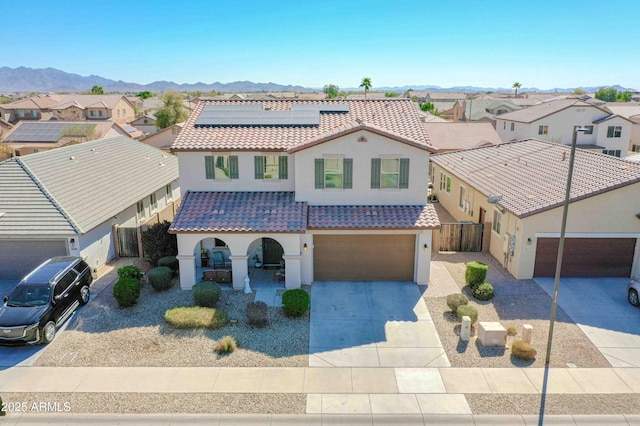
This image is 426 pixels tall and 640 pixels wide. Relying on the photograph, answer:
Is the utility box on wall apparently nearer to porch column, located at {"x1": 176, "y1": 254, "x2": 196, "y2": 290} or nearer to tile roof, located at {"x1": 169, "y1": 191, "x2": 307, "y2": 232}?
tile roof, located at {"x1": 169, "y1": 191, "x2": 307, "y2": 232}

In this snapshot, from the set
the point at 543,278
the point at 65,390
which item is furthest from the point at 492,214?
the point at 65,390

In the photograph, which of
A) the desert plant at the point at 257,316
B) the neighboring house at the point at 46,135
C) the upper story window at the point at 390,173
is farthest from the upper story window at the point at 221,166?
the neighboring house at the point at 46,135

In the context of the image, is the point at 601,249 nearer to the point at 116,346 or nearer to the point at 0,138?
the point at 116,346

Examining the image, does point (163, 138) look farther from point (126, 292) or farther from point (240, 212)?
point (126, 292)

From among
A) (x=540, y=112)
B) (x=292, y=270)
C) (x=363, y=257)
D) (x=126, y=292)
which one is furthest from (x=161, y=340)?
(x=540, y=112)

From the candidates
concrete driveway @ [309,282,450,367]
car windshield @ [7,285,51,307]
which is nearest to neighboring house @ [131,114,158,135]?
car windshield @ [7,285,51,307]
